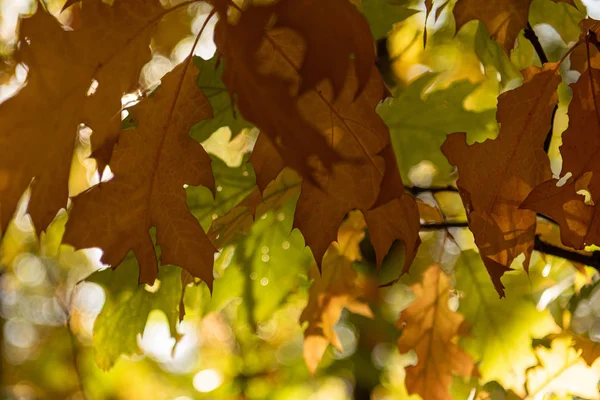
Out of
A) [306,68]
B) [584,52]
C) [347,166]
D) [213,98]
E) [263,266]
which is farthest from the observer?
[263,266]

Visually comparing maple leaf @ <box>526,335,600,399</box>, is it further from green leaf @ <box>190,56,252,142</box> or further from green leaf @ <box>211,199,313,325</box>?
green leaf @ <box>190,56,252,142</box>

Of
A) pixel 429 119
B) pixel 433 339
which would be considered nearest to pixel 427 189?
pixel 429 119

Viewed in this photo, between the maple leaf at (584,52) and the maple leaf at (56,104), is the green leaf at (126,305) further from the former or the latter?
the maple leaf at (584,52)

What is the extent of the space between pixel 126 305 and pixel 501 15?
1.92 feet

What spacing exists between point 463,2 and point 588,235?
264 millimetres

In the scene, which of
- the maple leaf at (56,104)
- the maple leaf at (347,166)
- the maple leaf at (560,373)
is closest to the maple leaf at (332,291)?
the maple leaf at (560,373)

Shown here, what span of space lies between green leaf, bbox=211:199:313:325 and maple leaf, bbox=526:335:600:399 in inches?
16.5

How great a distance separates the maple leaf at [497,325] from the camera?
35.7 inches

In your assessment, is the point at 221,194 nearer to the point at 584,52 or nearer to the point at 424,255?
the point at 424,255

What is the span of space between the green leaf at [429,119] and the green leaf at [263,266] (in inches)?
8.2

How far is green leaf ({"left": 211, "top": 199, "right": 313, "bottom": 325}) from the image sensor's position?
89 centimetres

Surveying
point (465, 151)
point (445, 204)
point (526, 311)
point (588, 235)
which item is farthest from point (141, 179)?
point (445, 204)

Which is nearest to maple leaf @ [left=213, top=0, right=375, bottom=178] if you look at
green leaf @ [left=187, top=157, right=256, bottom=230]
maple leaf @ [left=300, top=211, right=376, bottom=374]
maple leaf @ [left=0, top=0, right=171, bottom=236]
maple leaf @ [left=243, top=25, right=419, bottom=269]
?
maple leaf @ [left=243, top=25, right=419, bottom=269]

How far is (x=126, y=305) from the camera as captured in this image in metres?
0.78
